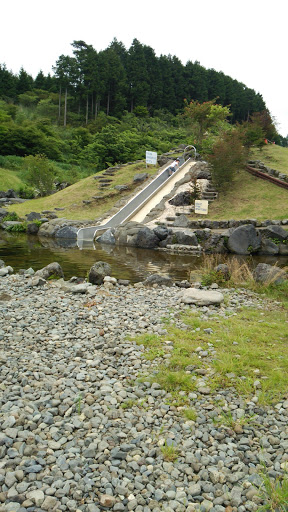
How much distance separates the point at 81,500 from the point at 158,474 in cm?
63

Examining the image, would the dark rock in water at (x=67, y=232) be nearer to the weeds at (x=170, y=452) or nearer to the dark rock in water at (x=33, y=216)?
the dark rock in water at (x=33, y=216)

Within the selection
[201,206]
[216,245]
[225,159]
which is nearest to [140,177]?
[225,159]

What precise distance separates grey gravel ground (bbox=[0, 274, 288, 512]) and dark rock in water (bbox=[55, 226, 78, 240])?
1323 cm

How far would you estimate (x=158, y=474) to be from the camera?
296 cm

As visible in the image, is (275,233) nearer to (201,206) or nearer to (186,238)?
(186,238)

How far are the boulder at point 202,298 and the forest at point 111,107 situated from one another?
2261 centimetres

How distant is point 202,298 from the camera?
7141 millimetres

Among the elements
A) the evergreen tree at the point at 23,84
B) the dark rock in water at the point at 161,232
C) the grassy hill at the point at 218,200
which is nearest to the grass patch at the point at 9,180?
the grassy hill at the point at 218,200

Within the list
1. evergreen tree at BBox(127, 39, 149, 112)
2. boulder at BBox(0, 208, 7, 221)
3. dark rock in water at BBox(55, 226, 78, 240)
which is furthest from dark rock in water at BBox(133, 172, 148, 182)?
evergreen tree at BBox(127, 39, 149, 112)

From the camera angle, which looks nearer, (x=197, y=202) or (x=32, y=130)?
(x=197, y=202)

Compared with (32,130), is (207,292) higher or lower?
lower

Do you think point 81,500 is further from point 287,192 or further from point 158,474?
point 287,192

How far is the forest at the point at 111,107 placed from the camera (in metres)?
33.3

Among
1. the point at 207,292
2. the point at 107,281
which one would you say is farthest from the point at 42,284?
the point at 207,292
